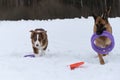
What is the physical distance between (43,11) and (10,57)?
9254 millimetres

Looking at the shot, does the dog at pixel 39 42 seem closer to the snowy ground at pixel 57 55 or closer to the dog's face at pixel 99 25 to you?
the snowy ground at pixel 57 55

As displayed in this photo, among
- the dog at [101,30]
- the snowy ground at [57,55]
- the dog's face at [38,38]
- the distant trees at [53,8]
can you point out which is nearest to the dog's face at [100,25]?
the dog at [101,30]

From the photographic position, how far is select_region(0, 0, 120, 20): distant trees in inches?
784

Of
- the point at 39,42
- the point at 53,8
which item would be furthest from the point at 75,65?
the point at 53,8

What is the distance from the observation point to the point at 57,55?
1150 centimetres

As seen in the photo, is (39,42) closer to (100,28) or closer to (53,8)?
(100,28)

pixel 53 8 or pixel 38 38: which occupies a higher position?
pixel 38 38

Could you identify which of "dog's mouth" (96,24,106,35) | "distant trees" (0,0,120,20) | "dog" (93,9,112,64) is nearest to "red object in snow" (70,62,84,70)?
"dog" (93,9,112,64)

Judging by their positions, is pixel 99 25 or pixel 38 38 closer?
pixel 99 25

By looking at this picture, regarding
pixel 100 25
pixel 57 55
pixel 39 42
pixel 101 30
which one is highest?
pixel 100 25

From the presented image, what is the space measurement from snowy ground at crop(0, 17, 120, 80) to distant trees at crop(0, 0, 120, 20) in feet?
7.49

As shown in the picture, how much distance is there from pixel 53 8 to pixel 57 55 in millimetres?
8893

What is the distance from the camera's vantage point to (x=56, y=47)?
1283cm

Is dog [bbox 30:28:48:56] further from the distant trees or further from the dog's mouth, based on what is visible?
the distant trees
